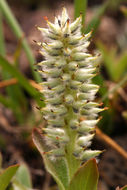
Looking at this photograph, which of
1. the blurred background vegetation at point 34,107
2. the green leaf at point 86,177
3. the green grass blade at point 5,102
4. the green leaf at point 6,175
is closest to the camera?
the green leaf at point 86,177

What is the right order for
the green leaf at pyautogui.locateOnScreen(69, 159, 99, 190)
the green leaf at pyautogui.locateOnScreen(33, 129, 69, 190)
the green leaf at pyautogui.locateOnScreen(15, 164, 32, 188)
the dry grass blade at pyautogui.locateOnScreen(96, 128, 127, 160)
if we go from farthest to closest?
the dry grass blade at pyautogui.locateOnScreen(96, 128, 127, 160), the green leaf at pyautogui.locateOnScreen(15, 164, 32, 188), the green leaf at pyautogui.locateOnScreen(33, 129, 69, 190), the green leaf at pyautogui.locateOnScreen(69, 159, 99, 190)

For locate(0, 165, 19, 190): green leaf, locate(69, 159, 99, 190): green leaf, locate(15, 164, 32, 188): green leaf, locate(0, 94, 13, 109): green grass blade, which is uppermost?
locate(0, 94, 13, 109): green grass blade

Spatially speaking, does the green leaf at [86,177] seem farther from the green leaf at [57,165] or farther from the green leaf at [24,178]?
the green leaf at [24,178]

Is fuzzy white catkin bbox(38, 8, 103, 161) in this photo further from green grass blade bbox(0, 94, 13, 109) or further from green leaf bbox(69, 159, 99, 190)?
green grass blade bbox(0, 94, 13, 109)

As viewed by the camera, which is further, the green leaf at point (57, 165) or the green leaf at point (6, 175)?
the green leaf at point (57, 165)

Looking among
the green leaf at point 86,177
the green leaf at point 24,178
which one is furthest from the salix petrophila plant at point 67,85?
the green leaf at point 24,178

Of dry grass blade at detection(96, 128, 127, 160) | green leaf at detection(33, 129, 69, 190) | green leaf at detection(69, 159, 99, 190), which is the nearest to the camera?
green leaf at detection(69, 159, 99, 190)

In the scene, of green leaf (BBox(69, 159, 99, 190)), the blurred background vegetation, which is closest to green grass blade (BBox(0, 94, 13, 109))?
the blurred background vegetation
